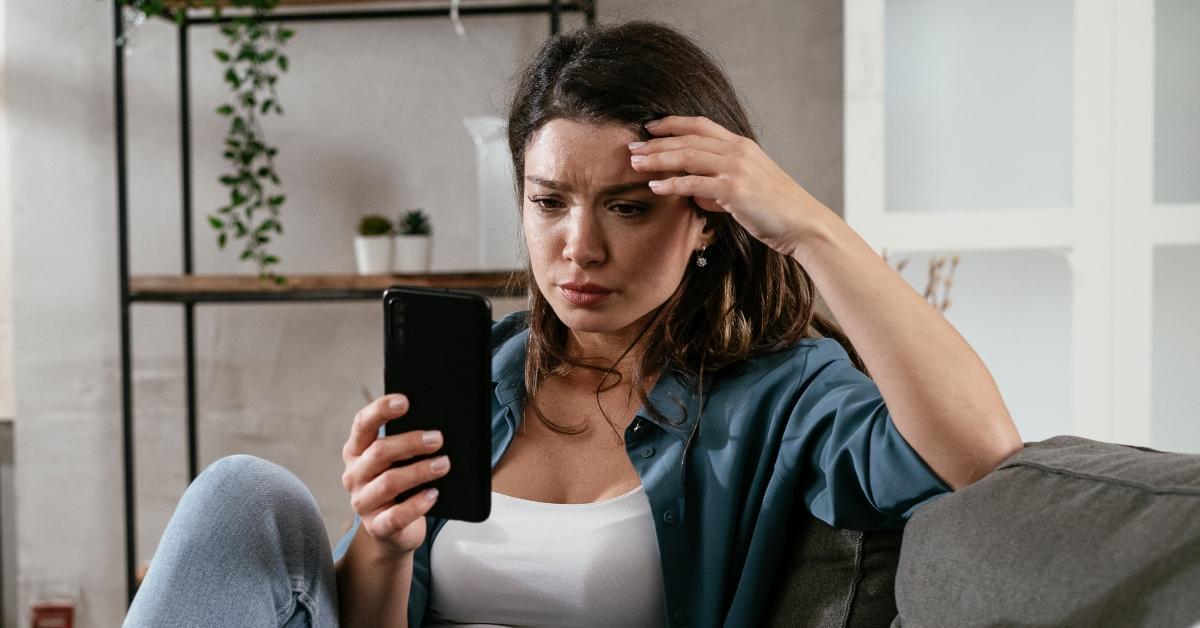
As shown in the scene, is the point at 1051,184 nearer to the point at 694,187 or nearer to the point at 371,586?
the point at 694,187

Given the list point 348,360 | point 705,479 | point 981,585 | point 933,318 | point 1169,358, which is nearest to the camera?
point 981,585

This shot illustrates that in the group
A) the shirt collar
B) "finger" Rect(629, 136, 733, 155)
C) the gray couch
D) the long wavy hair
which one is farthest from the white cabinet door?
the gray couch

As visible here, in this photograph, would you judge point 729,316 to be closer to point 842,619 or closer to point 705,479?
point 705,479

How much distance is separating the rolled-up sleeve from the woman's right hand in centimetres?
33

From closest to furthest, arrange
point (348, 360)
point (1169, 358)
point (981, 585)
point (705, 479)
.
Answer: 1. point (981, 585)
2. point (705, 479)
3. point (1169, 358)
4. point (348, 360)

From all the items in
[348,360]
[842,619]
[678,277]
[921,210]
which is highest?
[921,210]

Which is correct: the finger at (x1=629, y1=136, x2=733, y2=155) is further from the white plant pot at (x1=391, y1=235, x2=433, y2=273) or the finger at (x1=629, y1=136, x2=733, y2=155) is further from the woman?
the white plant pot at (x1=391, y1=235, x2=433, y2=273)

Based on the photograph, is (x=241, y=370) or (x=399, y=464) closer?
(x=399, y=464)

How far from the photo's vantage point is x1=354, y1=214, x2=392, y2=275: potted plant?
1870mm

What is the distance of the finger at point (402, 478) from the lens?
82 centimetres

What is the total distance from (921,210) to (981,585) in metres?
1.14

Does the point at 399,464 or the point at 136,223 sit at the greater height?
the point at 136,223

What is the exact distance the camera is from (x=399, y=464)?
84 cm

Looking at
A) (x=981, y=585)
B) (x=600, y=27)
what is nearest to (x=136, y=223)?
(x=600, y=27)
